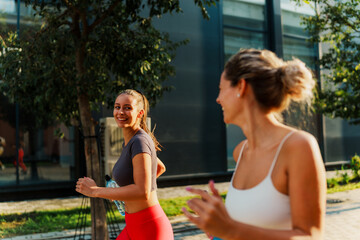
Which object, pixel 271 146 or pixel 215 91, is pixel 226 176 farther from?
pixel 271 146

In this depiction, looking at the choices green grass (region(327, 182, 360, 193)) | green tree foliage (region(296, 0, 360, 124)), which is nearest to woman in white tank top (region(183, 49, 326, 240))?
green tree foliage (region(296, 0, 360, 124))

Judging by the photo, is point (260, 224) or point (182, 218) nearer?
point (260, 224)

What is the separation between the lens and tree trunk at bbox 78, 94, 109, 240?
5527 millimetres

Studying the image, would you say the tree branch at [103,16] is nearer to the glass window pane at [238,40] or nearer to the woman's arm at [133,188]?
the woman's arm at [133,188]

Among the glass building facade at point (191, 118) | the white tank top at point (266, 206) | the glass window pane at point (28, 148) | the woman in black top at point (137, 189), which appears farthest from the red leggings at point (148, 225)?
the glass window pane at point (28, 148)

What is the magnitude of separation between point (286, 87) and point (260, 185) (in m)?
0.41

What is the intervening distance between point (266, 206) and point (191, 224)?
22.0ft

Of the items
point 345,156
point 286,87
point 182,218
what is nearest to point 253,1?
point 345,156

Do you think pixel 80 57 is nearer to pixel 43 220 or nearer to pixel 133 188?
pixel 133 188

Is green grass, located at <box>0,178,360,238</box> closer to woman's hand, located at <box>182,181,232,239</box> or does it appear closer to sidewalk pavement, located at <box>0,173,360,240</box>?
sidewalk pavement, located at <box>0,173,360,240</box>

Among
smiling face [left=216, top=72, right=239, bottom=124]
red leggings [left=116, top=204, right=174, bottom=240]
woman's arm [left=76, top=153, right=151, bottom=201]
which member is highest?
smiling face [left=216, top=72, right=239, bottom=124]

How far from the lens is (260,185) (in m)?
1.48

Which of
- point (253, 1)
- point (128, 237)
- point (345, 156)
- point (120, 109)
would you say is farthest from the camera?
point (345, 156)

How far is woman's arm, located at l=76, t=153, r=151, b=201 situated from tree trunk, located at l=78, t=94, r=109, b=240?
2908 mm
